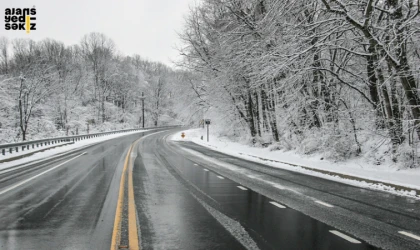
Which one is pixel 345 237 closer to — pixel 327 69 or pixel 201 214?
pixel 201 214

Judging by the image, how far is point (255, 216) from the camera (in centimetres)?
648

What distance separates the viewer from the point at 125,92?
81.4 metres

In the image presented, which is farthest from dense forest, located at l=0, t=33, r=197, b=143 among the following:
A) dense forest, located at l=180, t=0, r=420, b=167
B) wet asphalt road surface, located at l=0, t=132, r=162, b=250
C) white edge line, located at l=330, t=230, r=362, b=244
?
white edge line, located at l=330, t=230, r=362, b=244

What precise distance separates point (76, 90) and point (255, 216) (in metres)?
65.8

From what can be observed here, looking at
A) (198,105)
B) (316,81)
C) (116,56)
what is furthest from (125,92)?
(316,81)

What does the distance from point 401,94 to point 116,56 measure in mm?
79566

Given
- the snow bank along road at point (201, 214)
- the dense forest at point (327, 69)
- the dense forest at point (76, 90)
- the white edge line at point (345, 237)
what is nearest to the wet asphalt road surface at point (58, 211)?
the snow bank along road at point (201, 214)

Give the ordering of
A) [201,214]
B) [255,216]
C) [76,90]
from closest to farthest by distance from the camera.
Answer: [255,216] → [201,214] → [76,90]

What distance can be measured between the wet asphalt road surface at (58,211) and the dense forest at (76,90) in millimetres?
27482

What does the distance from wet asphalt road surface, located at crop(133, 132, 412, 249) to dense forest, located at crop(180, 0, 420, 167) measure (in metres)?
4.71

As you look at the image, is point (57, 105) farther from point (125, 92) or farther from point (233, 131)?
point (233, 131)

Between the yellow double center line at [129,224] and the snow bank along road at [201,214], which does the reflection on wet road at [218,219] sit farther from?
the yellow double center line at [129,224]

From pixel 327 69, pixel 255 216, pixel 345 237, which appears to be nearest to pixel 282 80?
pixel 327 69

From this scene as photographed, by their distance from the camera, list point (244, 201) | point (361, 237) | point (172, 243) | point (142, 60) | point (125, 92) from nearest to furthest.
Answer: point (172, 243) → point (361, 237) → point (244, 201) → point (125, 92) → point (142, 60)
